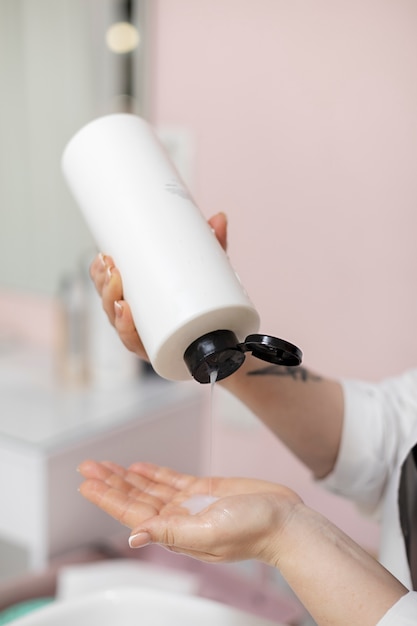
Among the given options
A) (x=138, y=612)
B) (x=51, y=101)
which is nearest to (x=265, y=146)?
(x=51, y=101)

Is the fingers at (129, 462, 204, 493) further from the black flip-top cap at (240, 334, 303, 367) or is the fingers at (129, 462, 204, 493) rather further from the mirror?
the mirror

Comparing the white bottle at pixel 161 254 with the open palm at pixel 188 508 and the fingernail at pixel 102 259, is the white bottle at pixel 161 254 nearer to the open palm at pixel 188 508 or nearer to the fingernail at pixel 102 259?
the fingernail at pixel 102 259

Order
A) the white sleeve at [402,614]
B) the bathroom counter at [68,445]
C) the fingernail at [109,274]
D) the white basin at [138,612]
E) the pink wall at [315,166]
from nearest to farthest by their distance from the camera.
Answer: the white sleeve at [402,614] → the fingernail at [109,274] → the white basin at [138,612] → the pink wall at [315,166] → the bathroom counter at [68,445]

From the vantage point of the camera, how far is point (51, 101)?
164 centimetres

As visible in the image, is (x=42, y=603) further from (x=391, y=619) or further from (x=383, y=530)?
(x=391, y=619)

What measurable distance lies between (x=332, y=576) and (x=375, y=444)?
1.01 feet

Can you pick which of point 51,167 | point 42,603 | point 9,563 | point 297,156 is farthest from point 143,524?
point 51,167

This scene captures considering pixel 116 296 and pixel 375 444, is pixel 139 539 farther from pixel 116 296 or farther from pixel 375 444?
pixel 375 444

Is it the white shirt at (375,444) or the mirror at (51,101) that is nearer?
the white shirt at (375,444)

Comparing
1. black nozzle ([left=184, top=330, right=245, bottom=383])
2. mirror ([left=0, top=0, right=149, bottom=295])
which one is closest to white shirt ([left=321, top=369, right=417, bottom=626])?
black nozzle ([left=184, top=330, right=245, bottom=383])

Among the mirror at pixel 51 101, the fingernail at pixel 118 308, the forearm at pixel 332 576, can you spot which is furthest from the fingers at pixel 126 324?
the mirror at pixel 51 101

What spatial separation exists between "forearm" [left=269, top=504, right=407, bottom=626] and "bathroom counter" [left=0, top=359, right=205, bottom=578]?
27.8 inches

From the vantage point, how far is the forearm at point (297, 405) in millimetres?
905

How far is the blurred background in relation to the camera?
3.47 ft
